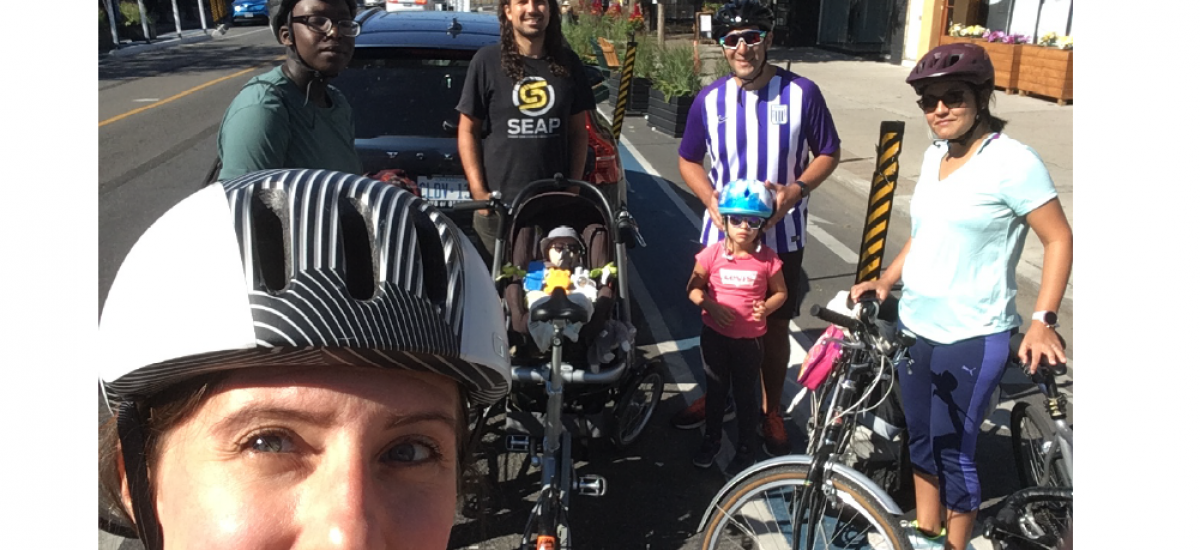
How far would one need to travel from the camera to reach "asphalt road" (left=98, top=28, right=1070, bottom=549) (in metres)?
3.83

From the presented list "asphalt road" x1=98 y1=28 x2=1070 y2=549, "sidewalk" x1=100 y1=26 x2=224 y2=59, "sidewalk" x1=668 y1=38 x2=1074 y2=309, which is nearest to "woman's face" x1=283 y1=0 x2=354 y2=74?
"asphalt road" x1=98 y1=28 x2=1070 y2=549

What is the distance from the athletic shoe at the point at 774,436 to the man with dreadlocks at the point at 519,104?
1.64 m

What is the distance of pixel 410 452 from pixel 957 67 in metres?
2.34

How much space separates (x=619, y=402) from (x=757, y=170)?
126 centimetres

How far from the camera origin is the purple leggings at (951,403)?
304 centimetres

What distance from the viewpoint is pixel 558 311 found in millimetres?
3348

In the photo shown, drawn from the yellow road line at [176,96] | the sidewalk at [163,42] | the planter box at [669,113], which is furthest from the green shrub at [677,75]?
the sidewalk at [163,42]

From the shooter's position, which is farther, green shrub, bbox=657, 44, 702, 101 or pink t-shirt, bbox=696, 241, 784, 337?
green shrub, bbox=657, 44, 702, 101

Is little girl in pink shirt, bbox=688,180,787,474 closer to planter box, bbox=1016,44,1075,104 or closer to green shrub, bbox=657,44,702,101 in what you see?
green shrub, bbox=657,44,702,101

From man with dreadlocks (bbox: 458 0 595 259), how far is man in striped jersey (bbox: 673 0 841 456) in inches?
26.8

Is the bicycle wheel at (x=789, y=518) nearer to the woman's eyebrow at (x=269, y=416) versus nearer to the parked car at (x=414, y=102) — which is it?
the woman's eyebrow at (x=269, y=416)

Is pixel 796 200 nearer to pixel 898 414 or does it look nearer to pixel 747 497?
pixel 898 414

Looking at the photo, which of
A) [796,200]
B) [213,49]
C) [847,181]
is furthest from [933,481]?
[213,49]

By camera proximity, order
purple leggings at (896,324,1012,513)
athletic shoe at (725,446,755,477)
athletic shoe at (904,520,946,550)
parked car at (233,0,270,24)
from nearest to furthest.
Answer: purple leggings at (896,324,1012,513)
athletic shoe at (904,520,946,550)
athletic shoe at (725,446,755,477)
parked car at (233,0,270,24)
